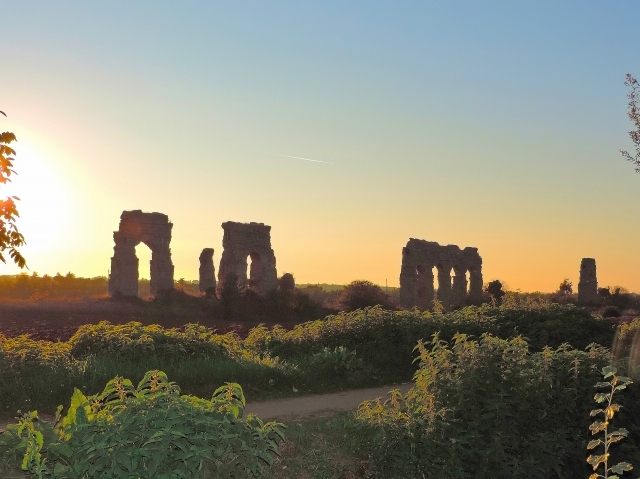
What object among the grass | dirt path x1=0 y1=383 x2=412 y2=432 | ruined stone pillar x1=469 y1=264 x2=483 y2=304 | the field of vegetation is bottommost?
the grass

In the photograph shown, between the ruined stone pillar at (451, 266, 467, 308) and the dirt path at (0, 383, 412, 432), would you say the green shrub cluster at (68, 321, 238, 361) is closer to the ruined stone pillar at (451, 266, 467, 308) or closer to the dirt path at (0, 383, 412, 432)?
the dirt path at (0, 383, 412, 432)

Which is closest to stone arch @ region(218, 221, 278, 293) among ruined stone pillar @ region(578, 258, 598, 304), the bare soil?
the bare soil

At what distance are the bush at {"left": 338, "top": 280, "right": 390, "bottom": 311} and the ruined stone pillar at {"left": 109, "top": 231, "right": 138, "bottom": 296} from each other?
437 inches

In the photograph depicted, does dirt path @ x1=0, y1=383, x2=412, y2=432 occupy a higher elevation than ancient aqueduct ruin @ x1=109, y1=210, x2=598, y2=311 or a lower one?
lower

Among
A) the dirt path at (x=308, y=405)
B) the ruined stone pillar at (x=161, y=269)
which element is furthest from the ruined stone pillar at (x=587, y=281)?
the dirt path at (x=308, y=405)

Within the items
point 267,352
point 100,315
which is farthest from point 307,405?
point 100,315

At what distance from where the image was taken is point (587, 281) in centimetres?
4816

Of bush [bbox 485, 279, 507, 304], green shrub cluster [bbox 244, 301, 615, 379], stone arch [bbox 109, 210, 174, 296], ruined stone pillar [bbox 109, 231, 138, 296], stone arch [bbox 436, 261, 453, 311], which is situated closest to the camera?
green shrub cluster [bbox 244, 301, 615, 379]

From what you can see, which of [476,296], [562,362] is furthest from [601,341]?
[476,296]

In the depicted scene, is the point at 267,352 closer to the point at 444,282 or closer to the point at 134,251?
the point at 134,251

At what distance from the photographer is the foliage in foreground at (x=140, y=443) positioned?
5227mm

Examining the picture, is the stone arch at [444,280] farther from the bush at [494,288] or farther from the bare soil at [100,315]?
the bare soil at [100,315]

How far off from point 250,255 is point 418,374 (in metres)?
30.4

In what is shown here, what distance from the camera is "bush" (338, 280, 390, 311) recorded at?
33938mm
